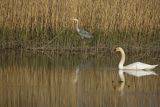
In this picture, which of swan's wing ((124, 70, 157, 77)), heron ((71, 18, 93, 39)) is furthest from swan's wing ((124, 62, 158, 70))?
heron ((71, 18, 93, 39))

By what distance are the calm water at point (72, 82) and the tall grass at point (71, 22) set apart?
92 cm

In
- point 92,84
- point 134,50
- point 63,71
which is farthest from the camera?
point 134,50

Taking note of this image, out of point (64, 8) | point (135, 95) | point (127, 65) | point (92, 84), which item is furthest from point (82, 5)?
point (135, 95)

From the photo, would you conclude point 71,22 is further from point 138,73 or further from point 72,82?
point 72,82

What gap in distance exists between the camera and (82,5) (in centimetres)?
1722

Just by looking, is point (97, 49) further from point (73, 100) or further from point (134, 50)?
point (73, 100)

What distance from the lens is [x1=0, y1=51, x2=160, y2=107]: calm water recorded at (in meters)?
10.3

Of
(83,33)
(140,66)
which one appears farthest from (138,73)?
(83,33)

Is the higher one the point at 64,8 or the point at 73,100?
the point at 64,8

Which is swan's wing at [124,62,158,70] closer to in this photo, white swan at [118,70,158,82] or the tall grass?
white swan at [118,70,158,82]

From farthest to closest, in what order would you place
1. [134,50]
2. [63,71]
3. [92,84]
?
[134,50] < [63,71] < [92,84]

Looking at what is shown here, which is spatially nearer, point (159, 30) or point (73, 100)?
point (73, 100)

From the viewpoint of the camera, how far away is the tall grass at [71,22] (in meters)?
16.9

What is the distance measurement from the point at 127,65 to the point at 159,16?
3.20m
